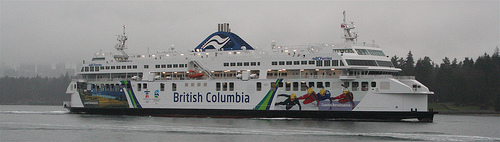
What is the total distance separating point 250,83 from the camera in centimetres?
3838

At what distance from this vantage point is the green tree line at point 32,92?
367ft

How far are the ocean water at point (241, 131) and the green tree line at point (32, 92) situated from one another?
258ft

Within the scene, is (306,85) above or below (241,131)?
above

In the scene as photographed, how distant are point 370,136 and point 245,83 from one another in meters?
12.5

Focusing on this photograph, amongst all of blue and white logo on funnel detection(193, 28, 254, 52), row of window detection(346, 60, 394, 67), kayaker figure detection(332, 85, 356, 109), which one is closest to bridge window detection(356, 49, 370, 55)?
row of window detection(346, 60, 394, 67)

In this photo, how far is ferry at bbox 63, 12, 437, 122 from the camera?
34.8 meters

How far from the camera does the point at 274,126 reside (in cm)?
3200

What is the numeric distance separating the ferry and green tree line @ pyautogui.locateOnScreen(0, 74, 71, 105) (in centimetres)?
6831

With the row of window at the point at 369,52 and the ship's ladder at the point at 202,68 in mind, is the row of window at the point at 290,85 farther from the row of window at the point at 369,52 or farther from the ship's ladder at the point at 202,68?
the row of window at the point at 369,52

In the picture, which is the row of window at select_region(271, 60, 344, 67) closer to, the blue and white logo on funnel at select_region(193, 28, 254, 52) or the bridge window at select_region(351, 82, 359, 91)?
the bridge window at select_region(351, 82, 359, 91)

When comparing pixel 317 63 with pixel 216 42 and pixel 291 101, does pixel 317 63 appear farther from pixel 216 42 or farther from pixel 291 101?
pixel 216 42

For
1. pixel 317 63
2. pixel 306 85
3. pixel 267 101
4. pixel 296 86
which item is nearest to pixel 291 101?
pixel 296 86

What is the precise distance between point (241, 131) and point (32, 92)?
315 ft

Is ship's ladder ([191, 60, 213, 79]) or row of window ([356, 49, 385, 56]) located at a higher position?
row of window ([356, 49, 385, 56])
